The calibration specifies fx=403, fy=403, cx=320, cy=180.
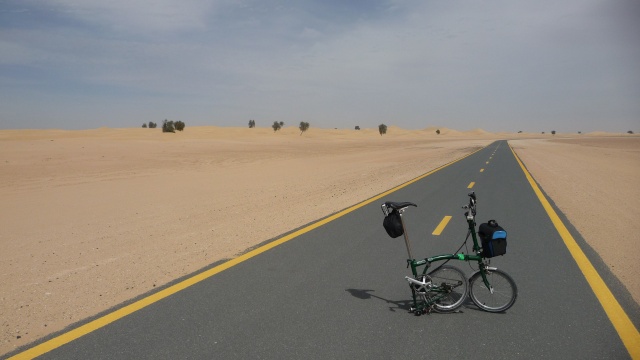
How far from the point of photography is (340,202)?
1159 centimetres

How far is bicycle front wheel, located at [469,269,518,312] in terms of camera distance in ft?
14.4

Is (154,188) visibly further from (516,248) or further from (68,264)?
(516,248)

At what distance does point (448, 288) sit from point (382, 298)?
29.9 inches

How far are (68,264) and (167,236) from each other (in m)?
1.88

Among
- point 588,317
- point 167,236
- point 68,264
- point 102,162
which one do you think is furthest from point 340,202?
point 102,162

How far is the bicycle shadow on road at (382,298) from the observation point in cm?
450

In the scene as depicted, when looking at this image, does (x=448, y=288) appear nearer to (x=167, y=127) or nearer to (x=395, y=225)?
(x=395, y=225)

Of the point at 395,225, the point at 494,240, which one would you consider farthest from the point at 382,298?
the point at 494,240

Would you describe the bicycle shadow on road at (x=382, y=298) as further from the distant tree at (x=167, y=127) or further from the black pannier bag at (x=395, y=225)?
the distant tree at (x=167, y=127)

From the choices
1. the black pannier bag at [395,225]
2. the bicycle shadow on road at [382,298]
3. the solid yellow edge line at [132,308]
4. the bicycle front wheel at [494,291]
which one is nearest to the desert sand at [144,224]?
the solid yellow edge line at [132,308]

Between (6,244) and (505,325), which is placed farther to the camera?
(6,244)

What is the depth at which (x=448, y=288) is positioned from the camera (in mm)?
4445

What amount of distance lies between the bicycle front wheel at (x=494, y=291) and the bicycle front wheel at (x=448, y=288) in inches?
4.7

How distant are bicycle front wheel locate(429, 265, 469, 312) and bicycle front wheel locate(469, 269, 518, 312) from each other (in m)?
0.12
